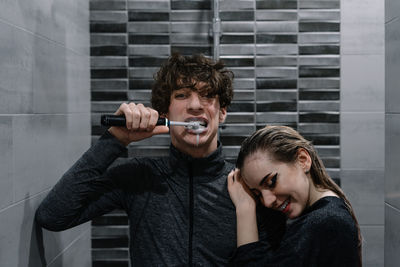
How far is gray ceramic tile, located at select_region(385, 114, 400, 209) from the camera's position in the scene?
4.19 ft

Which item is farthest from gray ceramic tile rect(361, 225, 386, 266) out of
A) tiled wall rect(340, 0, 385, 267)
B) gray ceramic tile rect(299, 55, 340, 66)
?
gray ceramic tile rect(299, 55, 340, 66)

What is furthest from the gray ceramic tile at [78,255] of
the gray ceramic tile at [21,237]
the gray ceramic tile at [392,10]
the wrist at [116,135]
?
the gray ceramic tile at [392,10]

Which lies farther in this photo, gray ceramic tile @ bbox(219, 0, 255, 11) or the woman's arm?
gray ceramic tile @ bbox(219, 0, 255, 11)

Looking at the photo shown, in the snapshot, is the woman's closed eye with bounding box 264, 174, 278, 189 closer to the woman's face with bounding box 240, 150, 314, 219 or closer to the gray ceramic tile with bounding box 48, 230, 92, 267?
the woman's face with bounding box 240, 150, 314, 219

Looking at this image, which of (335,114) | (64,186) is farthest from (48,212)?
(335,114)

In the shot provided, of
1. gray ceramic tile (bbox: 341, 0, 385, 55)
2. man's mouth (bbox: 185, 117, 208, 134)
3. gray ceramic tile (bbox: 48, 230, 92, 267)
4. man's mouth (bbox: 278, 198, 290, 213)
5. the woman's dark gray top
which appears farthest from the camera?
gray ceramic tile (bbox: 341, 0, 385, 55)

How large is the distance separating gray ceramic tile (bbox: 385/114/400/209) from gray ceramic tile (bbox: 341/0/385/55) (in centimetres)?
67

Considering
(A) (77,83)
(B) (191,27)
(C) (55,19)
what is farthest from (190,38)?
(C) (55,19)

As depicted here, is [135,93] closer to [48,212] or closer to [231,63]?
[231,63]

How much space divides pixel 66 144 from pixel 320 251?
3.20ft

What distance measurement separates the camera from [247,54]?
76.5 inches

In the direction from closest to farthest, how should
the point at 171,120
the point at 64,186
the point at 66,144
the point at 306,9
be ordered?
the point at 64,186 < the point at 171,120 < the point at 66,144 < the point at 306,9

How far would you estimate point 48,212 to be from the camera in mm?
1237

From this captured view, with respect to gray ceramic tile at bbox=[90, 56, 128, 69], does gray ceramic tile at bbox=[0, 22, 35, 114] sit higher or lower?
lower
